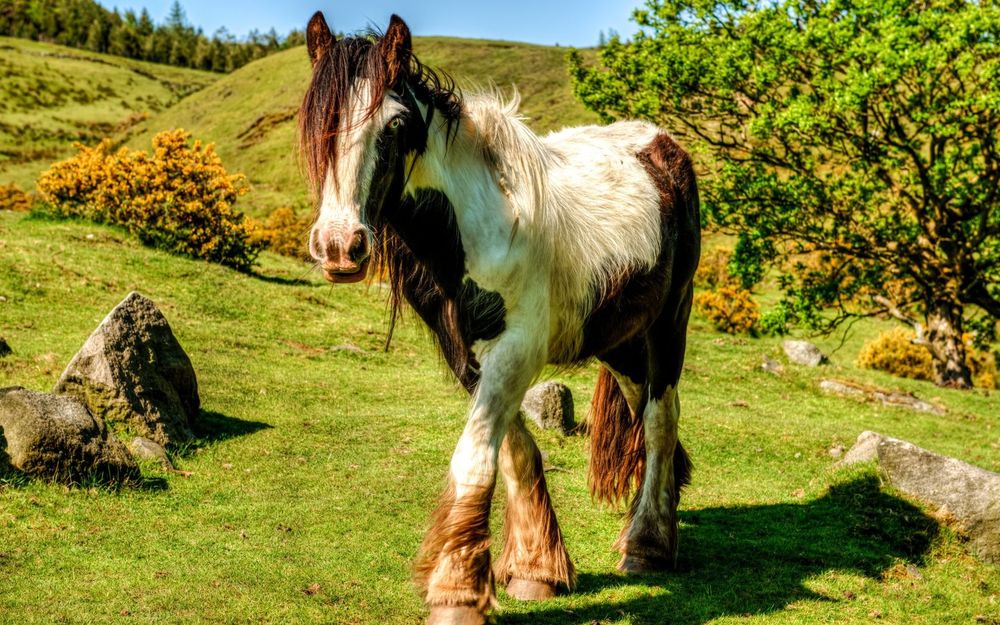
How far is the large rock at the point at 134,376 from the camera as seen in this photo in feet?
26.8

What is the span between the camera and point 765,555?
7.16 m

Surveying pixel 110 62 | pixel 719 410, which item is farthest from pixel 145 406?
pixel 110 62

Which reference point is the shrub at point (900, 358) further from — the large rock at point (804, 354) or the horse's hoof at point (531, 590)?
the horse's hoof at point (531, 590)

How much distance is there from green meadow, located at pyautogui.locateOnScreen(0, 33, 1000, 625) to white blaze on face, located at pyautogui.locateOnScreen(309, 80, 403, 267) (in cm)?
48

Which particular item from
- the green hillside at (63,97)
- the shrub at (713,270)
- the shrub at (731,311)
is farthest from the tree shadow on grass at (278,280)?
the green hillside at (63,97)

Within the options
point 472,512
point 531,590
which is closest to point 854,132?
point 531,590

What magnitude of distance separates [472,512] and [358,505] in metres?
3.06

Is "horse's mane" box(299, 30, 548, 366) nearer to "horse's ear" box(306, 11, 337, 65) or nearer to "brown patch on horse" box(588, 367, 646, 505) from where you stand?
"horse's ear" box(306, 11, 337, 65)

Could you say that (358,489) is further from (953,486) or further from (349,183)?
(953,486)

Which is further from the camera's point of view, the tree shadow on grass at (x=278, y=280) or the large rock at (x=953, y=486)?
the tree shadow on grass at (x=278, y=280)

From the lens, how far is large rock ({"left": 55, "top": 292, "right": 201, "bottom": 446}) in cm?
816

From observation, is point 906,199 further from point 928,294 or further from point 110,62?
point 110,62

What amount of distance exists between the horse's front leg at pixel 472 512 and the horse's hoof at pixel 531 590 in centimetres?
83

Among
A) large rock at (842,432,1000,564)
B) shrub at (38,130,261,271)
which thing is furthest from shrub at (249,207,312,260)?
large rock at (842,432,1000,564)
